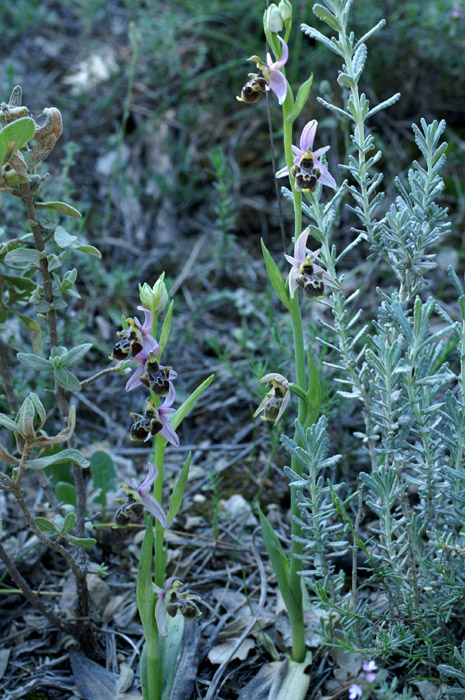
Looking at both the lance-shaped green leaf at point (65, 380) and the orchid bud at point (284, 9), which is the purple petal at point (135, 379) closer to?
the lance-shaped green leaf at point (65, 380)

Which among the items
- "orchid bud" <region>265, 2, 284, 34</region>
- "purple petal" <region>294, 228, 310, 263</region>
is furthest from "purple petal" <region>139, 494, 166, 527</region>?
"orchid bud" <region>265, 2, 284, 34</region>

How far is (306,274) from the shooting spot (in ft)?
5.46

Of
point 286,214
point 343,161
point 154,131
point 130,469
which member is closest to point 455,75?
point 343,161

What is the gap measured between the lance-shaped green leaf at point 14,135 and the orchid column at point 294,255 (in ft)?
1.78

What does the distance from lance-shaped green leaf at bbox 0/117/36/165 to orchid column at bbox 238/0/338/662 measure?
1.78 ft

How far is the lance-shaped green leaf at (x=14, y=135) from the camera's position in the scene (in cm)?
147

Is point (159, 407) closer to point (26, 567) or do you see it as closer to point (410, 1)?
point (26, 567)

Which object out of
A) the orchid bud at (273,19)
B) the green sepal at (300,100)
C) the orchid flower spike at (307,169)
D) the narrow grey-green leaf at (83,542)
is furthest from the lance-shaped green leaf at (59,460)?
the orchid bud at (273,19)

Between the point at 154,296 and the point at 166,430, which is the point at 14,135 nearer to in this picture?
the point at 154,296

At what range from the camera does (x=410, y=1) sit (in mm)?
4172

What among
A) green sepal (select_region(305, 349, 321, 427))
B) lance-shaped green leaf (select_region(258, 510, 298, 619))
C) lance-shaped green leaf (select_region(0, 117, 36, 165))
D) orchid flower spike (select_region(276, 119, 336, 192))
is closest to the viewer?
lance-shaped green leaf (select_region(0, 117, 36, 165))

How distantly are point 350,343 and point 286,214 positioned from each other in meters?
2.02

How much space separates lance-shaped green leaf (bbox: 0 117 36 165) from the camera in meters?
1.47

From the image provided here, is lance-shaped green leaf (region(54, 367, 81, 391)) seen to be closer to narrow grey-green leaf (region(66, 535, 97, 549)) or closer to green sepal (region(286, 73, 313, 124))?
narrow grey-green leaf (region(66, 535, 97, 549))
